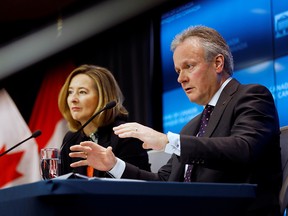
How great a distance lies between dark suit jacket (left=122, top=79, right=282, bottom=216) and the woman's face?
97 centimetres

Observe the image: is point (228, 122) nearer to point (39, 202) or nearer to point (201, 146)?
point (201, 146)

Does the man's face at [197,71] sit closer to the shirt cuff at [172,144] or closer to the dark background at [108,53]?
the shirt cuff at [172,144]

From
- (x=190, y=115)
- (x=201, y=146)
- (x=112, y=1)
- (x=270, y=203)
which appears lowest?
(x=270, y=203)

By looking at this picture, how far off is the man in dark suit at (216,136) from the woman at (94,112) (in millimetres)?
562

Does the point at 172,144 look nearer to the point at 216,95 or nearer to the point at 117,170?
the point at 117,170

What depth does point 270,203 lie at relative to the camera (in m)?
1.97

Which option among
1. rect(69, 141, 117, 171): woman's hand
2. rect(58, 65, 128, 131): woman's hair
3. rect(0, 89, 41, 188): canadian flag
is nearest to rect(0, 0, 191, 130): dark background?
rect(0, 89, 41, 188): canadian flag

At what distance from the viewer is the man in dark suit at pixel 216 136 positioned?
1.92 m

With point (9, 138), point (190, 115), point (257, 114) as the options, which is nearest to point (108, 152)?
point (257, 114)

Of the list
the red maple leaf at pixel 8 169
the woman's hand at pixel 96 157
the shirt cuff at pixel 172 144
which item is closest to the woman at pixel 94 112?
the woman's hand at pixel 96 157

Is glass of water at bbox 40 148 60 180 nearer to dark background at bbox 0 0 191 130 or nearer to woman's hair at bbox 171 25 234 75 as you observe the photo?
woman's hair at bbox 171 25 234 75

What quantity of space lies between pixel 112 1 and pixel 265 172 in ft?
12.0

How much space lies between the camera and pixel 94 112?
3.25 meters

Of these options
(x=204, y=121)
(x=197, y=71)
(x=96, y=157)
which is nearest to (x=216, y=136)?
(x=204, y=121)
